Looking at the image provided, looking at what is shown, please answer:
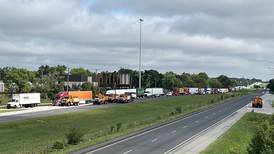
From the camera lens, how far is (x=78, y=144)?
43188 mm

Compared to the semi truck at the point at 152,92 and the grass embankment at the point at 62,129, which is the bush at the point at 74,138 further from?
the semi truck at the point at 152,92

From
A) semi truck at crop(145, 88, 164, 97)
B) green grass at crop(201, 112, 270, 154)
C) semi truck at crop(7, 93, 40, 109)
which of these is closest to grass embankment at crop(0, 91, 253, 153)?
green grass at crop(201, 112, 270, 154)

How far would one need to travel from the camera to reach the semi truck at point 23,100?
103 metres

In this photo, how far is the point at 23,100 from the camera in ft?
345

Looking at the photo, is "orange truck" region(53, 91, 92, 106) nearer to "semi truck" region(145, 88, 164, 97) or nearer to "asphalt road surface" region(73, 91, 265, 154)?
"asphalt road surface" region(73, 91, 265, 154)

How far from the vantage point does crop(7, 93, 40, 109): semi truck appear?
4043 inches

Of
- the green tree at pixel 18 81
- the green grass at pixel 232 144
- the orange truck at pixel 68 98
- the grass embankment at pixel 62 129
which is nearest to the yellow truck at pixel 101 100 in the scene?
the orange truck at pixel 68 98

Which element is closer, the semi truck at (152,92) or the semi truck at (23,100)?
the semi truck at (23,100)

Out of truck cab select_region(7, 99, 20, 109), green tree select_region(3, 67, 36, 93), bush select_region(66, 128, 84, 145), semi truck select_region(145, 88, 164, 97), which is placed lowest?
bush select_region(66, 128, 84, 145)

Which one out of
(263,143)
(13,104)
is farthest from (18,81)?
(263,143)

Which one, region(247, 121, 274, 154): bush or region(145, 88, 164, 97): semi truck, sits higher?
region(145, 88, 164, 97): semi truck

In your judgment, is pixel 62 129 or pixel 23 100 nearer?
pixel 62 129

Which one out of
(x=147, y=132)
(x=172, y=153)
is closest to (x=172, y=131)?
(x=147, y=132)

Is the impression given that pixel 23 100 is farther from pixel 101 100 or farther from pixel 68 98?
pixel 101 100
